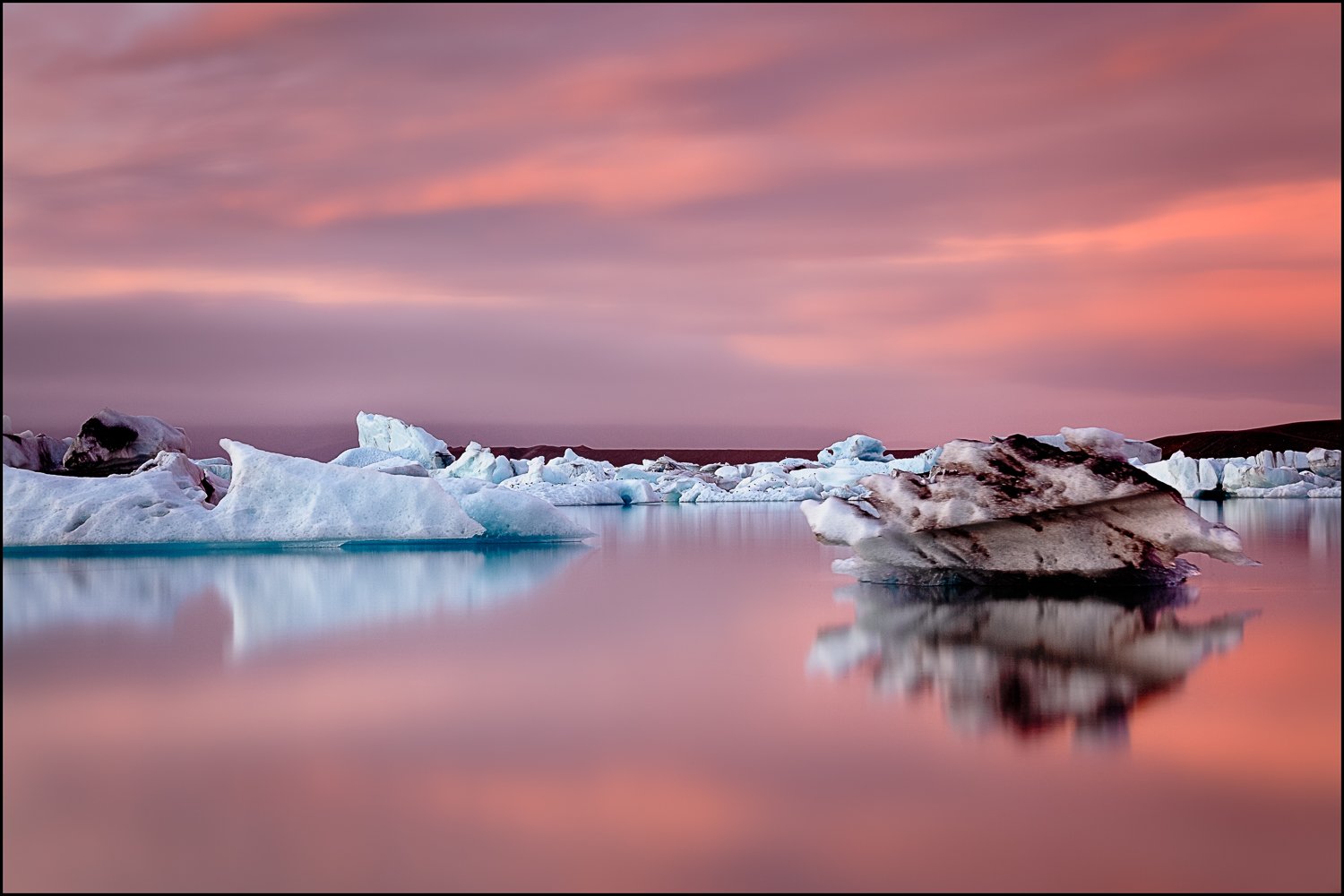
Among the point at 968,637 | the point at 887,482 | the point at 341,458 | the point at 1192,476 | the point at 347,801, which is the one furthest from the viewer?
the point at 1192,476

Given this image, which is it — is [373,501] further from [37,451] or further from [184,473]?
[37,451]

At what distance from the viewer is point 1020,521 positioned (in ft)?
23.1

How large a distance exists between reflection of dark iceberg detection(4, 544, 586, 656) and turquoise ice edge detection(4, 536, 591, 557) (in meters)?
0.31

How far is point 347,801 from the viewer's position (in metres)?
2.67

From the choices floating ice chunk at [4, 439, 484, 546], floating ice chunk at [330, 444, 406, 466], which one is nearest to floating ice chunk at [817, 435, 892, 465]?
floating ice chunk at [330, 444, 406, 466]

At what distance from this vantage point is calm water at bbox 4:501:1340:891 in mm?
2285

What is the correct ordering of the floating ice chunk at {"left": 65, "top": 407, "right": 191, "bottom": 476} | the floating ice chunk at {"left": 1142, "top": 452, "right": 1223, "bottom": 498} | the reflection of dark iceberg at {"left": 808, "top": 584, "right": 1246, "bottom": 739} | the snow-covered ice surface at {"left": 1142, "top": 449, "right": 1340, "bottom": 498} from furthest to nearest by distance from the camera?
the snow-covered ice surface at {"left": 1142, "top": 449, "right": 1340, "bottom": 498} → the floating ice chunk at {"left": 1142, "top": 452, "right": 1223, "bottom": 498} → the floating ice chunk at {"left": 65, "top": 407, "right": 191, "bottom": 476} → the reflection of dark iceberg at {"left": 808, "top": 584, "right": 1246, "bottom": 739}

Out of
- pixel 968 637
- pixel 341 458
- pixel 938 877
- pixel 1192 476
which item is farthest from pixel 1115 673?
pixel 1192 476

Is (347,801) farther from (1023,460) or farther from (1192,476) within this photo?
(1192,476)

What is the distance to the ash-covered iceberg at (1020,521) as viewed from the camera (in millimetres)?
6699

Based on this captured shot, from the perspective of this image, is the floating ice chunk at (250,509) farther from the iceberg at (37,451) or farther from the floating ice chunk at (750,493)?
the floating ice chunk at (750,493)

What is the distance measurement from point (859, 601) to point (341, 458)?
1717cm

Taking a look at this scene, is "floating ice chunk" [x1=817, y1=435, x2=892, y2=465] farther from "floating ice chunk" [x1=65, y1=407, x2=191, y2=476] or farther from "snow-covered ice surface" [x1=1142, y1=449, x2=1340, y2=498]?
"floating ice chunk" [x1=65, y1=407, x2=191, y2=476]

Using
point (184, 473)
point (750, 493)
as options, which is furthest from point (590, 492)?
point (184, 473)
